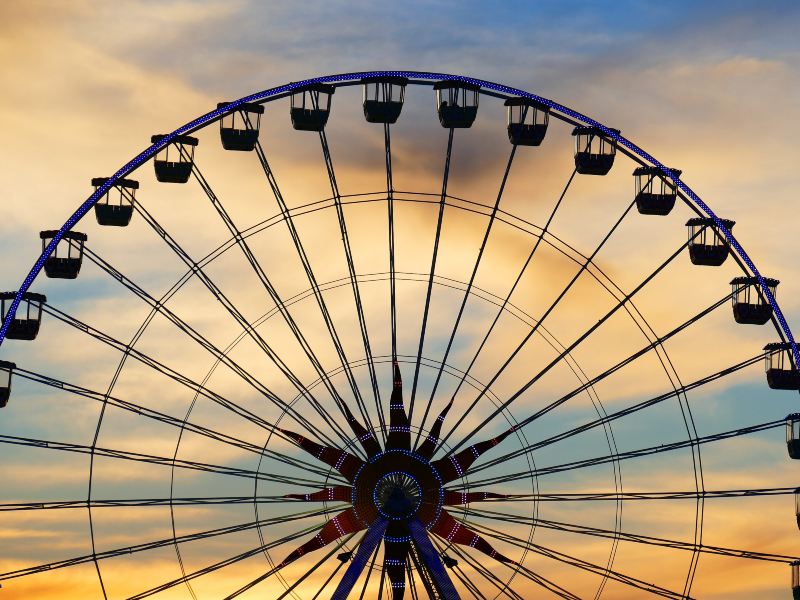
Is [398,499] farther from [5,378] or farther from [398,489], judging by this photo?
[5,378]

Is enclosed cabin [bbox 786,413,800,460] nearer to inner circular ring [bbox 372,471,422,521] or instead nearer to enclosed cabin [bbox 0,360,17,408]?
inner circular ring [bbox 372,471,422,521]

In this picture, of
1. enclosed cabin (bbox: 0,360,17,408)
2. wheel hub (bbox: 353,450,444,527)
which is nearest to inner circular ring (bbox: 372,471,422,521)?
wheel hub (bbox: 353,450,444,527)

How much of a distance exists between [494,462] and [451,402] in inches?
61.6

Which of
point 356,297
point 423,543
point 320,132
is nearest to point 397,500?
A: point 423,543

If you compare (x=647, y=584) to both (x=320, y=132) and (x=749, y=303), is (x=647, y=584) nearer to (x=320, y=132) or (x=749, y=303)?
(x=749, y=303)

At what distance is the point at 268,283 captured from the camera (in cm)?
4912

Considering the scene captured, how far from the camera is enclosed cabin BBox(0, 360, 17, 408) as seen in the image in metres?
48.8

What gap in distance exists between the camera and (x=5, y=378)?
48.8 metres

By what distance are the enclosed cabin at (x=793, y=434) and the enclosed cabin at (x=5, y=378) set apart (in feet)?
56.6

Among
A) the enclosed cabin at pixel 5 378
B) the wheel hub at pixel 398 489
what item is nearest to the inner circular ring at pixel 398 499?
the wheel hub at pixel 398 489

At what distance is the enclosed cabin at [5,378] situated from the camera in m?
48.8

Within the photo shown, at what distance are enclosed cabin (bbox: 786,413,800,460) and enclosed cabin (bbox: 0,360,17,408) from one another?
56.6 ft

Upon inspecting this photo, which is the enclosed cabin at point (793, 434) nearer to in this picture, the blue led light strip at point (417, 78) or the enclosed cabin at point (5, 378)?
the blue led light strip at point (417, 78)

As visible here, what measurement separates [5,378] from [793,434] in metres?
17.5
